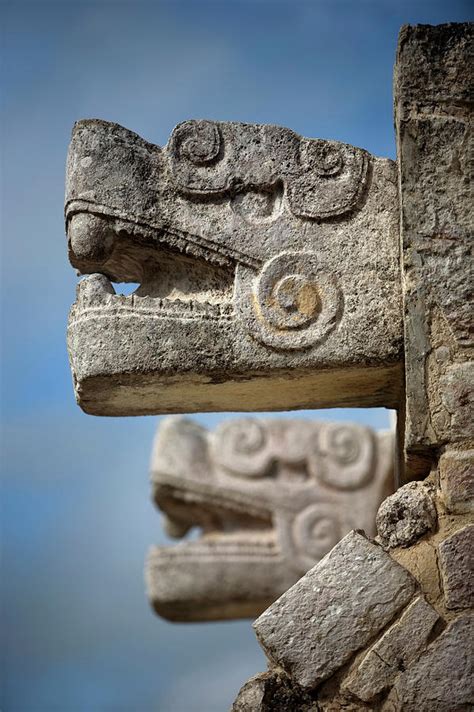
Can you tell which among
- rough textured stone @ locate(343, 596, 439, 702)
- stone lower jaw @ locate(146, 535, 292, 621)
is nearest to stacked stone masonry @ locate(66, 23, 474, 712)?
rough textured stone @ locate(343, 596, 439, 702)

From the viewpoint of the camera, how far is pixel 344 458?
5.95 m

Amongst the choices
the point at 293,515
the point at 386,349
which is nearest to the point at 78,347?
the point at 386,349

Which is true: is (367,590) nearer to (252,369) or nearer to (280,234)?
(252,369)

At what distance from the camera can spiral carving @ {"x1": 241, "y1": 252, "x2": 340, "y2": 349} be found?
107 inches

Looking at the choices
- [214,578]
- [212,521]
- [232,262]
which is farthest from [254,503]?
[232,262]

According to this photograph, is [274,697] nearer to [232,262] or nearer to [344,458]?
[232,262]

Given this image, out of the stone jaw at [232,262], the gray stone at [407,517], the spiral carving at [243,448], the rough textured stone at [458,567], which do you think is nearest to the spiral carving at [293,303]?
the stone jaw at [232,262]

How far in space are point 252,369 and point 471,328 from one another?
0.51 metres

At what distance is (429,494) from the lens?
2.67m

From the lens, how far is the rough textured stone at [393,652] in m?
2.48

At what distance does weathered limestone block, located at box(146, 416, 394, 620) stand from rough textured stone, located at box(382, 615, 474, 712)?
11.0 ft

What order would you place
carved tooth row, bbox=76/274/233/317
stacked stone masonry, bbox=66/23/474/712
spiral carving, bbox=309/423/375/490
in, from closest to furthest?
stacked stone masonry, bbox=66/23/474/712, carved tooth row, bbox=76/274/233/317, spiral carving, bbox=309/423/375/490

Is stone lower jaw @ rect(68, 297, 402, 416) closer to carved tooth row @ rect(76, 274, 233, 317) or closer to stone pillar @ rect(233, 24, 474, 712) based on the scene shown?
carved tooth row @ rect(76, 274, 233, 317)

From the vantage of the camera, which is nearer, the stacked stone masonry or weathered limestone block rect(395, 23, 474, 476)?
the stacked stone masonry
